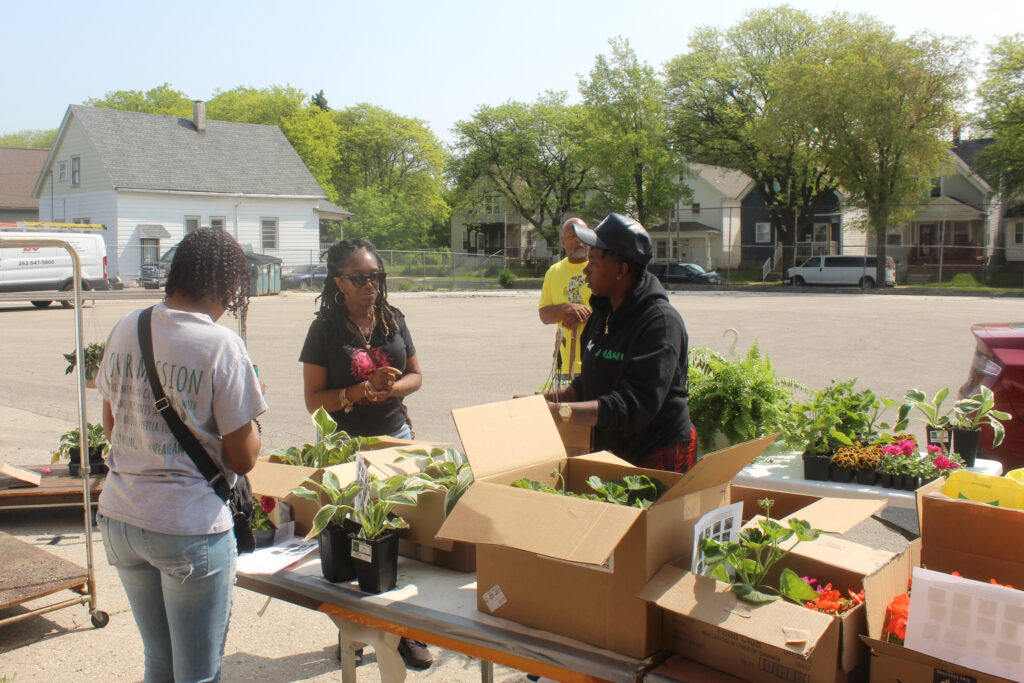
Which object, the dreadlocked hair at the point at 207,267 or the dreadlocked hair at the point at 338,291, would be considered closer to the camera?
the dreadlocked hair at the point at 207,267

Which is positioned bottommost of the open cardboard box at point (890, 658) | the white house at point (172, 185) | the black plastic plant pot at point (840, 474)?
the black plastic plant pot at point (840, 474)

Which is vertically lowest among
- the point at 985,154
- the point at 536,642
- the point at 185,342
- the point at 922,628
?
the point at 536,642

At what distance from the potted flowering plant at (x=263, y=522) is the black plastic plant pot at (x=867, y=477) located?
2836 mm

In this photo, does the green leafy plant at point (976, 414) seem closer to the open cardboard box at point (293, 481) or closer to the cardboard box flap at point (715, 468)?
the cardboard box flap at point (715, 468)

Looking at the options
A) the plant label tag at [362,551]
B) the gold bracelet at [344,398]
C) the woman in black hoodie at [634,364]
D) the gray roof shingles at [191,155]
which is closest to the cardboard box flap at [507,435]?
the woman in black hoodie at [634,364]

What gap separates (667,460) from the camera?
119 inches

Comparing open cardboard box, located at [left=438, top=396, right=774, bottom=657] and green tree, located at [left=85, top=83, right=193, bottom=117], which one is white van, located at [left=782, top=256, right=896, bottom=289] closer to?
open cardboard box, located at [left=438, top=396, right=774, bottom=657]

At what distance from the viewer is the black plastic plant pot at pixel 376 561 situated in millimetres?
2262

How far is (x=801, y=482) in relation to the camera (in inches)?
162

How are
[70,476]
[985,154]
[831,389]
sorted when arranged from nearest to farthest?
[831,389] → [70,476] → [985,154]

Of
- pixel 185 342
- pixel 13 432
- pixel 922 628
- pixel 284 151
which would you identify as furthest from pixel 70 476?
pixel 284 151

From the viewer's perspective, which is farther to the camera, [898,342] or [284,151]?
[284,151]

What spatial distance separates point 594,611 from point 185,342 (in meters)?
1.26

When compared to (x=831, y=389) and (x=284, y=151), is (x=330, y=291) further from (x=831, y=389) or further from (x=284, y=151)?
(x=284, y=151)
